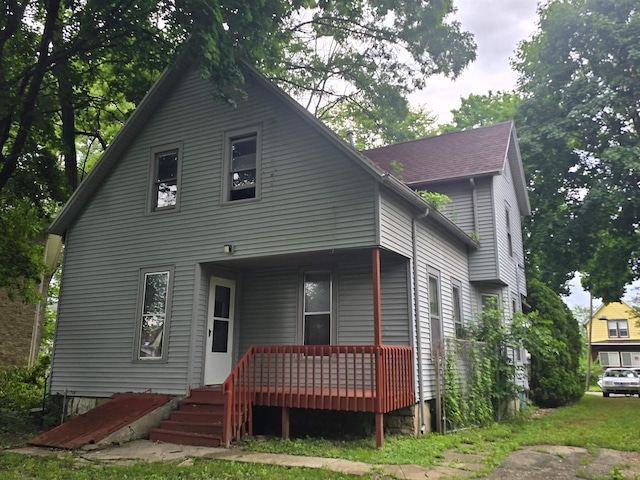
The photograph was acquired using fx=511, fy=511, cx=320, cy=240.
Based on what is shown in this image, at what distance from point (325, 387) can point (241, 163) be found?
15.7 ft

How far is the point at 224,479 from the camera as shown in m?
6.04

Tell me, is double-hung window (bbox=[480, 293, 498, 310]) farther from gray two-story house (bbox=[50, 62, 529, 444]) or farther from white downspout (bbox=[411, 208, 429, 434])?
white downspout (bbox=[411, 208, 429, 434])

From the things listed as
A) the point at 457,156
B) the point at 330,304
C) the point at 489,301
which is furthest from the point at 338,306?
the point at 457,156

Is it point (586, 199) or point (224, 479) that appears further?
point (586, 199)

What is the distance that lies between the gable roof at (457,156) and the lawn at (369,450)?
6.26m

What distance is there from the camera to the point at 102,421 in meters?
9.09

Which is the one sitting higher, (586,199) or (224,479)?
(586,199)

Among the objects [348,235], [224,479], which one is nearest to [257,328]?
[348,235]

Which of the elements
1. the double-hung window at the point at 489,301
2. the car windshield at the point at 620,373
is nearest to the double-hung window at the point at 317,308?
the double-hung window at the point at 489,301

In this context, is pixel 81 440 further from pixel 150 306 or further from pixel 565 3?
pixel 565 3

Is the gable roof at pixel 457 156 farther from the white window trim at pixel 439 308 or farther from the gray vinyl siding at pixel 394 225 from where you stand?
the gray vinyl siding at pixel 394 225

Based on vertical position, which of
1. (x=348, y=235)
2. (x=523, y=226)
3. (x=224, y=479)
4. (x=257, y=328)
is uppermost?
(x=523, y=226)

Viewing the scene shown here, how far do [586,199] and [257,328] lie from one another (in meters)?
13.6

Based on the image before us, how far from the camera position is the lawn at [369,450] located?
20.9 ft
